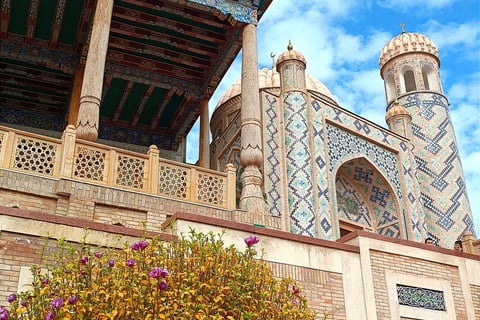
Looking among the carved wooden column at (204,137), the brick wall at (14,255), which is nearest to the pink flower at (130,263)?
the brick wall at (14,255)

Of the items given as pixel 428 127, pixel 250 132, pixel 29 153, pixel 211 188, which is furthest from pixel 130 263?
pixel 428 127

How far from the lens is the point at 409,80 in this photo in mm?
17438

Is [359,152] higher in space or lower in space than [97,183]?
higher

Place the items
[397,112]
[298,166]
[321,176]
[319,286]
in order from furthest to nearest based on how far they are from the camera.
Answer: [397,112] < [321,176] < [298,166] < [319,286]

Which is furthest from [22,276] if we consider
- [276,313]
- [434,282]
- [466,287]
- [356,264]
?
[466,287]

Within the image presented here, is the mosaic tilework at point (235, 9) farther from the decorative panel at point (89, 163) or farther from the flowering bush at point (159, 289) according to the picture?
the flowering bush at point (159, 289)

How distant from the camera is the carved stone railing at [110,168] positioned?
7.19m

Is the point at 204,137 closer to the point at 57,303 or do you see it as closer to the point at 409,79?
the point at 409,79

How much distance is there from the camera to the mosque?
22.4 feet

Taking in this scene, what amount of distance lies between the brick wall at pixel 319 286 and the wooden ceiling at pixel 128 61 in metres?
4.69

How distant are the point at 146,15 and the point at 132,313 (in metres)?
7.46

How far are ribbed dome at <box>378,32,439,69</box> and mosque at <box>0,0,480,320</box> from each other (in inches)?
2.0

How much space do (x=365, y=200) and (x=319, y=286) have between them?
726 cm

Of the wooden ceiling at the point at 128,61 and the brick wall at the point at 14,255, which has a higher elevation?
the wooden ceiling at the point at 128,61
